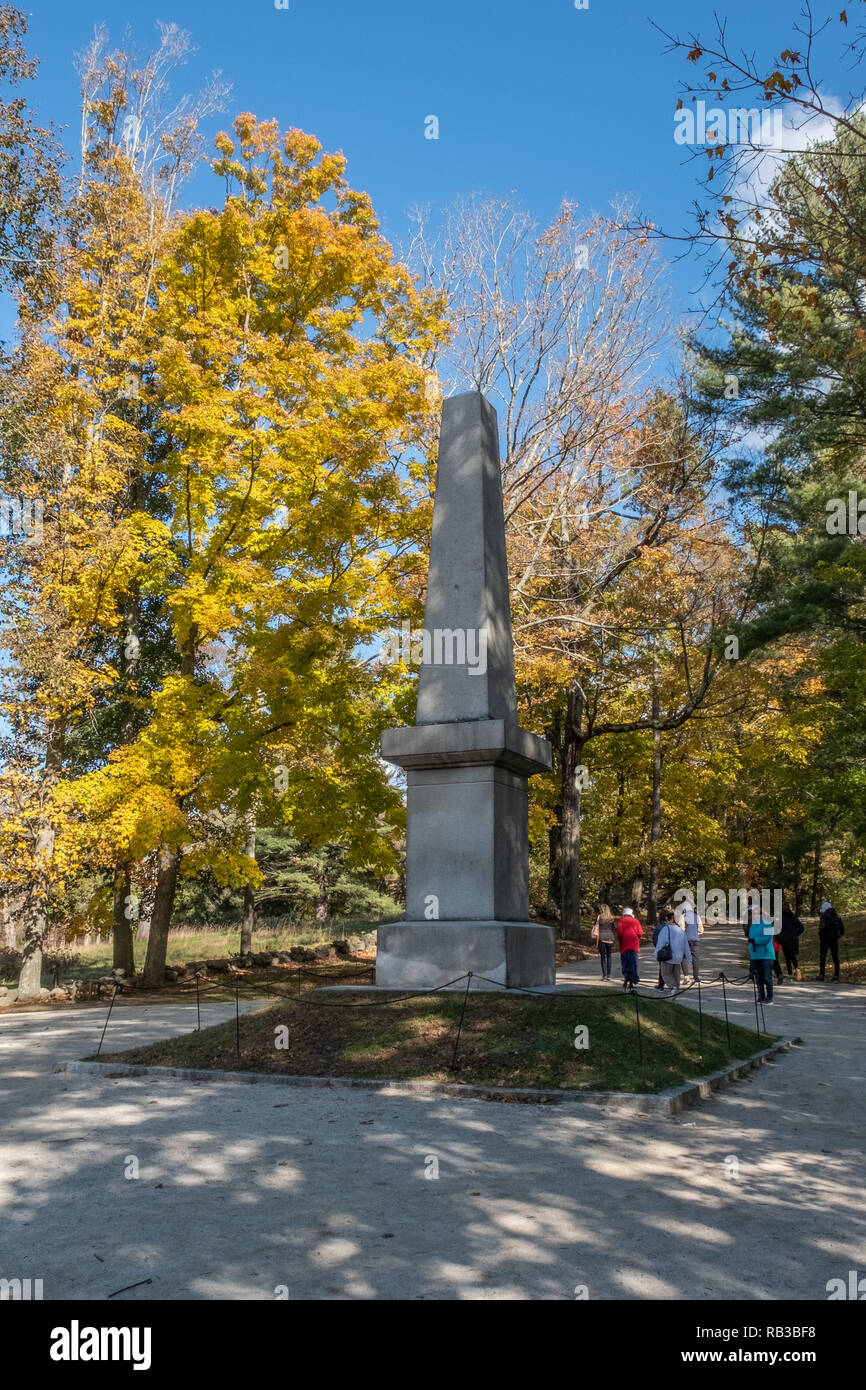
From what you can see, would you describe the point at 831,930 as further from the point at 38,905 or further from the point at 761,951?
the point at 38,905

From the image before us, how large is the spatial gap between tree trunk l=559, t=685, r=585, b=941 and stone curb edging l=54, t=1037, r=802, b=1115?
1703 cm

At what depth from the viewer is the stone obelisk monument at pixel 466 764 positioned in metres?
10.5

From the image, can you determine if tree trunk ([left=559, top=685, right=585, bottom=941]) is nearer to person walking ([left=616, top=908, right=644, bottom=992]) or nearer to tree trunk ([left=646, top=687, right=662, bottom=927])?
tree trunk ([left=646, top=687, right=662, bottom=927])

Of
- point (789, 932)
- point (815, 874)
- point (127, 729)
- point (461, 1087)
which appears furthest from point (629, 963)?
point (815, 874)

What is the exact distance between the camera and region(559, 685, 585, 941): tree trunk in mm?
26922

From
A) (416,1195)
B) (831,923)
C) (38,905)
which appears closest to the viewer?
(416,1195)

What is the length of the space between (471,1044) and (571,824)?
18402 mm

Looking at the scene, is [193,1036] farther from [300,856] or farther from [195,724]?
[300,856]

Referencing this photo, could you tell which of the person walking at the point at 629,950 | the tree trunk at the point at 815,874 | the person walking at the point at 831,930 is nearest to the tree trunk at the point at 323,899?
the tree trunk at the point at 815,874

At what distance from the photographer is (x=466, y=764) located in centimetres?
1092

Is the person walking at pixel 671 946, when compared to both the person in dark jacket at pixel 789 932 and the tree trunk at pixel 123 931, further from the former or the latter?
the tree trunk at pixel 123 931

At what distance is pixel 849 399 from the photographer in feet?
53.4

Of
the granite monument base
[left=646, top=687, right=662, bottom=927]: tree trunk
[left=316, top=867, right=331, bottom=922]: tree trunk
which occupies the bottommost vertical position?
[left=316, top=867, right=331, bottom=922]: tree trunk

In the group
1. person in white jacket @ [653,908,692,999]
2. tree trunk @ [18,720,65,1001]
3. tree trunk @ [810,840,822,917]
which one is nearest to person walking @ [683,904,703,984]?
person in white jacket @ [653,908,692,999]
